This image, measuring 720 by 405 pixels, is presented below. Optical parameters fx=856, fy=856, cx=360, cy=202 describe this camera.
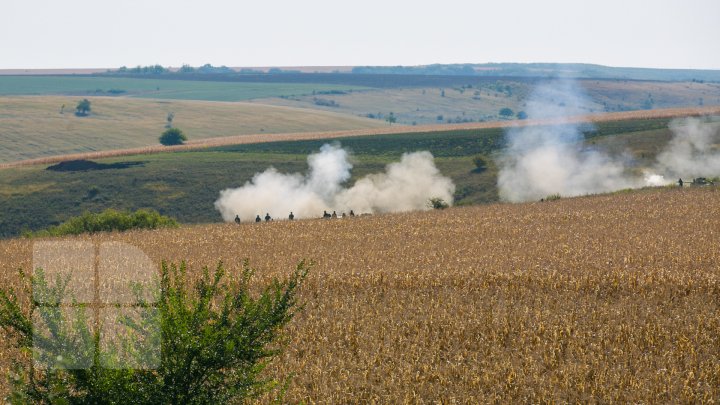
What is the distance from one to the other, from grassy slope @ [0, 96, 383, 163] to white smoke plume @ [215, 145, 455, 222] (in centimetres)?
5683

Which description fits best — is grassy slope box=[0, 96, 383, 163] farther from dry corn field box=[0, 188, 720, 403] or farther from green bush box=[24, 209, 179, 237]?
dry corn field box=[0, 188, 720, 403]

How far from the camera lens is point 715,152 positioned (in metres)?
75.6

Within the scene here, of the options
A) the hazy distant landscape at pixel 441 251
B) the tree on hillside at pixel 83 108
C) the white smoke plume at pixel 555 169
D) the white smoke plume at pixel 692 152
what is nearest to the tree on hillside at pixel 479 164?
the hazy distant landscape at pixel 441 251

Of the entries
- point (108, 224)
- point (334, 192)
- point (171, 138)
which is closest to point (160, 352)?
point (108, 224)

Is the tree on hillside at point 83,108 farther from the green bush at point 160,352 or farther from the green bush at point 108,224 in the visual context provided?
the green bush at point 160,352

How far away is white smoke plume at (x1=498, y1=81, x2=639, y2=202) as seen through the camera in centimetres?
6775

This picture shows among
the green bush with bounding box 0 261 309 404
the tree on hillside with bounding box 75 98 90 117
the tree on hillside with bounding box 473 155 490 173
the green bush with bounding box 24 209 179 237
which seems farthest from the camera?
the tree on hillside with bounding box 75 98 90 117

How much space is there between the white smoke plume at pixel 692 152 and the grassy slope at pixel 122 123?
3325 inches

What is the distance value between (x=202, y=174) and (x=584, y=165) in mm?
36031

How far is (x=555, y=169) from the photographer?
72.4m

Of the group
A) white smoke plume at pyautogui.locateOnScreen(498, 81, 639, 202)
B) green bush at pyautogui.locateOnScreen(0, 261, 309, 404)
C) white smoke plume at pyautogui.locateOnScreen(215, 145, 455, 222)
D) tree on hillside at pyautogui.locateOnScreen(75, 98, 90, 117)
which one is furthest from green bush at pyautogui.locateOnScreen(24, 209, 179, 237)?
tree on hillside at pyautogui.locateOnScreen(75, 98, 90, 117)

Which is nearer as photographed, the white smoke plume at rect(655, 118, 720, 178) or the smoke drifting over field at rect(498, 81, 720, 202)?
the smoke drifting over field at rect(498, 81, 720, 202)

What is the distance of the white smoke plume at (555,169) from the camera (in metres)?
67.8

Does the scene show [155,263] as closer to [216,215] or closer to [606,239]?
[606,239]
